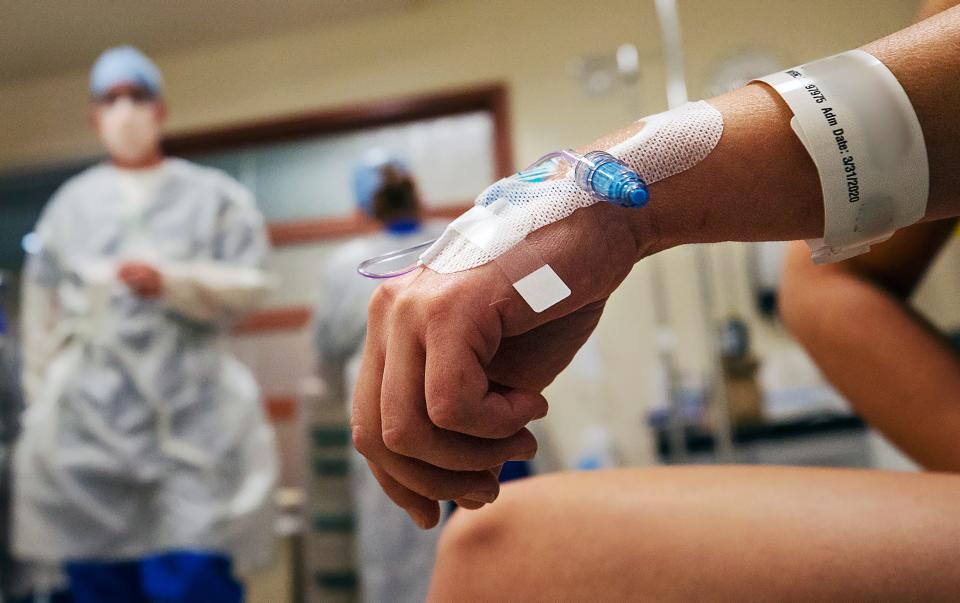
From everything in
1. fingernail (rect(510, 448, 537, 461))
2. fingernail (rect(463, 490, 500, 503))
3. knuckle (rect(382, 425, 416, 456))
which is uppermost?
knuckle (rect(382, 425, 416, 456))

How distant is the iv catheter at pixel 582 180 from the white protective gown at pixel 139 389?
4.79 ft

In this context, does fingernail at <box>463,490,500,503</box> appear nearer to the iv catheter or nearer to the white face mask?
the iv catheter

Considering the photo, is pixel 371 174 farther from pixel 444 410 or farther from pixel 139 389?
pixel 444 410

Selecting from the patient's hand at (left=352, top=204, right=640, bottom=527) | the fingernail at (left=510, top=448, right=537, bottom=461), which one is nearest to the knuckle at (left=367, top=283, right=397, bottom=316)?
the patient's hand at (left=352, top=204, right=640, bottom=527)

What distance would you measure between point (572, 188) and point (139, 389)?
158 cm

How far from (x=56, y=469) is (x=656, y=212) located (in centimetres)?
171

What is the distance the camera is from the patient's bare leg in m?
0.42

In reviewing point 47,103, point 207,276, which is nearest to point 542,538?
point 207,276

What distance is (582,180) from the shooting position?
1.32ft

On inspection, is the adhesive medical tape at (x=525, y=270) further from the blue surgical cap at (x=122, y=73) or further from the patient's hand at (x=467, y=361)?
the blue surgical cap at (x=122, y=73)

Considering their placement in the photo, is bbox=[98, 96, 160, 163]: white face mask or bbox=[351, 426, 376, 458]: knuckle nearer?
bbox=[351, 426, 376, 458]: knuckle

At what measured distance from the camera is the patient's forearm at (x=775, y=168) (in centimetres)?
39

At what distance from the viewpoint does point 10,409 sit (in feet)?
6.61

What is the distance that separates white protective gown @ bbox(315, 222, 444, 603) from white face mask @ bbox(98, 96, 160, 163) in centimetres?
56
